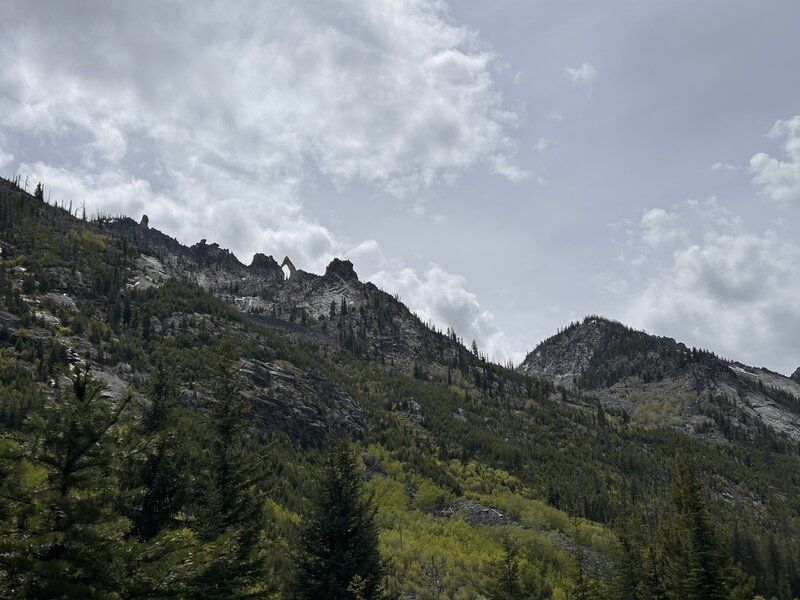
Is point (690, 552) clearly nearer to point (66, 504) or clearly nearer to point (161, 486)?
point (161, 486)

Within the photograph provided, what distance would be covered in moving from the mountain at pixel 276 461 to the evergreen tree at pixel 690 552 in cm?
30

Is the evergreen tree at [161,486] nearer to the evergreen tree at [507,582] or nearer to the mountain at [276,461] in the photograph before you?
the mountain at [276,461]

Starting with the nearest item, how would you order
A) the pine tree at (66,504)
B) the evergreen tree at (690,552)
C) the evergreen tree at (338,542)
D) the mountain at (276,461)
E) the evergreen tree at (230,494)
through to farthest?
the pine tree at (66,504) → the mountain at (276,461) → the evergreen tree at (230,494) → the evergreen tree at (338,542) → the evergreen tree at (690,552)

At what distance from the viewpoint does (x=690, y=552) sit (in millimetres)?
33125

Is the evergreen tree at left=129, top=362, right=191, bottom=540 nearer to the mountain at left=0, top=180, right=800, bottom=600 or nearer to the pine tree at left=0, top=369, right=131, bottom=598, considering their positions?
the mountain at left=0, top=180, right=800, bottom=600

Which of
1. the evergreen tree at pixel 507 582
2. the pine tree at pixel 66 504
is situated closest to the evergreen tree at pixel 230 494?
the pine tree at pixel 66 504

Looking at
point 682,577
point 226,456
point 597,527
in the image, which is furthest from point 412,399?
point 226,456

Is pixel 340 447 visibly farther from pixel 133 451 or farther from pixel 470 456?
pixel 470 456

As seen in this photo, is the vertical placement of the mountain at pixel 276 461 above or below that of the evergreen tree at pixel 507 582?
above

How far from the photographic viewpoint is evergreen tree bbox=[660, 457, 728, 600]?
32.0 metres

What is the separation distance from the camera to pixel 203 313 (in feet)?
479

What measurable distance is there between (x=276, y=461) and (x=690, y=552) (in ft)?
198

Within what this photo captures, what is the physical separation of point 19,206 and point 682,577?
181373mm

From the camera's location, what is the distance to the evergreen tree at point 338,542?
2309 centimetres
